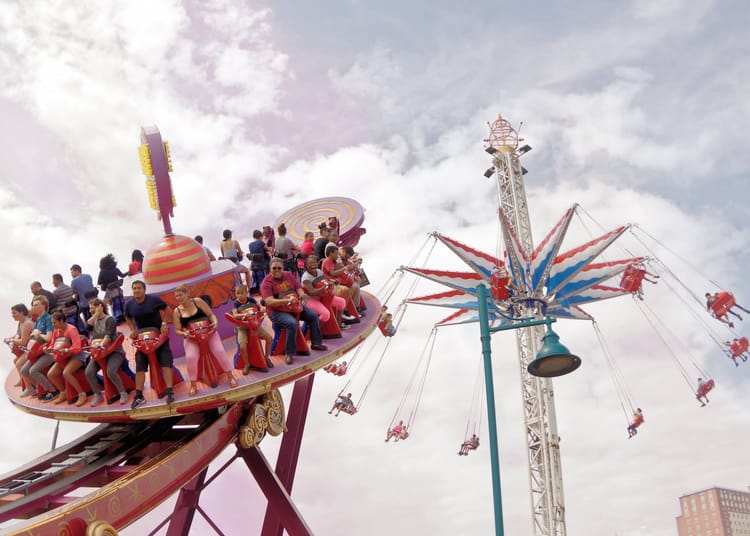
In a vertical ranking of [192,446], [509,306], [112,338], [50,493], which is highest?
[509,306]

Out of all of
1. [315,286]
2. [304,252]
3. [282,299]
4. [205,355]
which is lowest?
[205,355]

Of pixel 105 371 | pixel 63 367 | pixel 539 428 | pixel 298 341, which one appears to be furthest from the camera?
pixel 539 428

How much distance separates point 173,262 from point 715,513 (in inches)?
4249

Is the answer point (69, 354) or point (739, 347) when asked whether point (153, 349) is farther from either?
point (739, 347)

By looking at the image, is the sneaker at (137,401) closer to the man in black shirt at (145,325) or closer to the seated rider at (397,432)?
the man in black shirt at (145,325)

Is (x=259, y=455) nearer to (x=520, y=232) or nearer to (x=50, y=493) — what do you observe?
(x=50, y=493)

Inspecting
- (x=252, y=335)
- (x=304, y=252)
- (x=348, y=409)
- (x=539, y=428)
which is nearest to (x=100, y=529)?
(x=252, y=335)

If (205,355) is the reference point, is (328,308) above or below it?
above

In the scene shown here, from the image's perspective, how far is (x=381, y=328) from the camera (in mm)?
14234

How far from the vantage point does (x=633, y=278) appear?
1572 cm

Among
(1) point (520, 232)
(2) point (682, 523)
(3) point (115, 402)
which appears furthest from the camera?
(2) point (682, 523)

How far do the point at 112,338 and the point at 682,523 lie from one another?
113655 millimetres

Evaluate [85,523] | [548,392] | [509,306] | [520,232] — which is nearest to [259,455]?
[85,523]

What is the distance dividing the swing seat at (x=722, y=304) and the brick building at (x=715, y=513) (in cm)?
9656
